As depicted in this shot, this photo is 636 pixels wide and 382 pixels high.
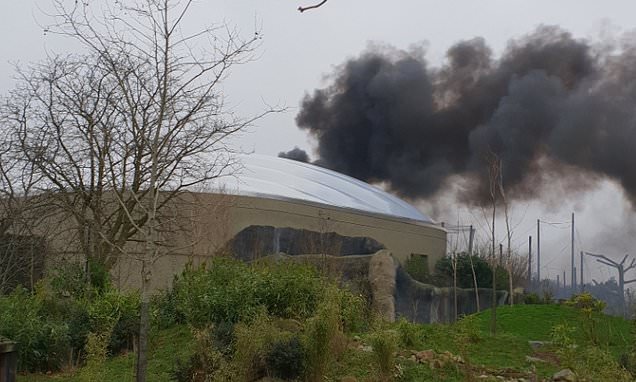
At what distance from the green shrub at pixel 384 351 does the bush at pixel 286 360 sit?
0.82 metres

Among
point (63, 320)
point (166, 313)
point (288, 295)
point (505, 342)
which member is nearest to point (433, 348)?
point (505, 342)

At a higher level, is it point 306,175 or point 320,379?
point 306,175

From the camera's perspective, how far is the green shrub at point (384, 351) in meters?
8.30

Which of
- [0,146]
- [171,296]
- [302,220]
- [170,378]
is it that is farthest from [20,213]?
[302,220]

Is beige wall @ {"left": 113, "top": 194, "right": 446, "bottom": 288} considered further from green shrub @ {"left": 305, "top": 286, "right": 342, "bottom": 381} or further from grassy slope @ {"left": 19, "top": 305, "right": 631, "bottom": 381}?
green shrub @ {"left": 305, "top": 286, "right": 342, "bottom": 381}

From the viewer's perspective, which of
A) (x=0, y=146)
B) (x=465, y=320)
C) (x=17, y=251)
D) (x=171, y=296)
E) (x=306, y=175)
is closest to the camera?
(x=465, y=320)

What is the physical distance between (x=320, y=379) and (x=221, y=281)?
3.81 meters

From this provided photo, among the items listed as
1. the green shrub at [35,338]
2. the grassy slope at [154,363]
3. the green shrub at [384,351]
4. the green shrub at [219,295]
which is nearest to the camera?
the green shrub at [384,351]

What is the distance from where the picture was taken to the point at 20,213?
17.1 meters

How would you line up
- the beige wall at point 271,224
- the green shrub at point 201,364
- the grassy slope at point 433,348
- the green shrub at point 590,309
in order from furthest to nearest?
the beige wall at point 271,224 < the green shrub at point 590,309 < the grassy slope at point 433,348 < the green shrub at point 201,364

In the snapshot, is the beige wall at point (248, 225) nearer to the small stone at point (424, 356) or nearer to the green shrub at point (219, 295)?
the green shrub at point (219, 295)

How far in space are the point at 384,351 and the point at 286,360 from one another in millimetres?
1107

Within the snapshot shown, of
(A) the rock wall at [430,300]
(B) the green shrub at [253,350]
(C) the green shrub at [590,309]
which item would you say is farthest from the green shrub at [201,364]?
(A) the rock wall at [430,300]

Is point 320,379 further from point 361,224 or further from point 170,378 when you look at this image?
point 361,224
